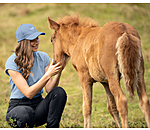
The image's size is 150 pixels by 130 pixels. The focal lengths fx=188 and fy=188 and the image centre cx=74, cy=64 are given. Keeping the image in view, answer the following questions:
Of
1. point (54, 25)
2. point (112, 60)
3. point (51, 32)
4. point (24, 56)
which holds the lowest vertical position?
point (112, 60)

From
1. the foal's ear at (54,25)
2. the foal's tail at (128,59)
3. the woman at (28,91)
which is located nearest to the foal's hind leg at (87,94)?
the woman at (28,91)

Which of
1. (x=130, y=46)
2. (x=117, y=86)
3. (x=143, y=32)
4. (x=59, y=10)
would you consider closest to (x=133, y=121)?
(x=117, y=86)

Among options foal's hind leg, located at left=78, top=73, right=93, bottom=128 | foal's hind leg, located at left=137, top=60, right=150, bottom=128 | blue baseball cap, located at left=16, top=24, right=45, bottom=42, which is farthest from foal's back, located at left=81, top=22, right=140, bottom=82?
blue baseball cap, located at left=16, top=24, right=45, bottom=42

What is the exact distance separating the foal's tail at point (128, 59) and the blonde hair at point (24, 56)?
1435 mm

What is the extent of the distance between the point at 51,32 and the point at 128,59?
8152 millimetres

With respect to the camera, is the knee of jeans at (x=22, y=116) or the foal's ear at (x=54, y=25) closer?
the knee of jeans at (x=22, y=116)

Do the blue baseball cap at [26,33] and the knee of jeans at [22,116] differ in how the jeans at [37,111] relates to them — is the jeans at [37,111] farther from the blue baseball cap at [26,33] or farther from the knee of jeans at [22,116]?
the blue baseball cap at [26,33]

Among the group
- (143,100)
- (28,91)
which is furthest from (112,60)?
(28,91)

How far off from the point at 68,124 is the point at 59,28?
1.87 meters

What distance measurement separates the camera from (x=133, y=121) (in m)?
3.67

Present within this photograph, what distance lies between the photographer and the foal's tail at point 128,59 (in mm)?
2239

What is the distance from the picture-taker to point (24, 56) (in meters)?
2.97

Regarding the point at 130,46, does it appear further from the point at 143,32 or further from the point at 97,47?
the point at 143,32

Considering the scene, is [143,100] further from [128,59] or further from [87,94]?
[87,94]
